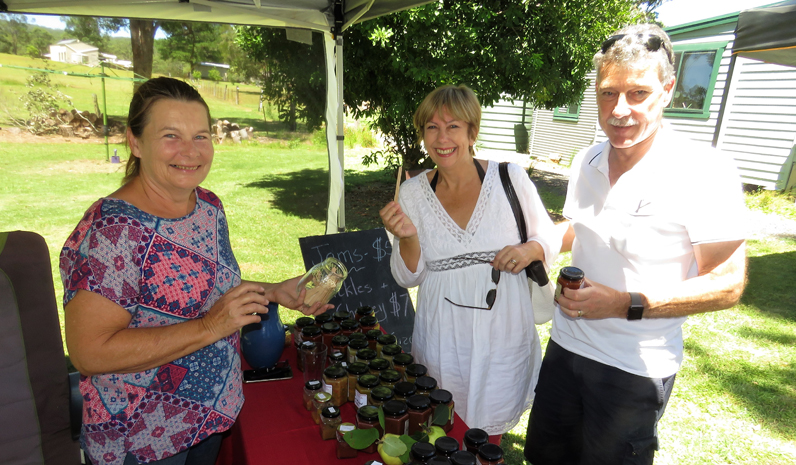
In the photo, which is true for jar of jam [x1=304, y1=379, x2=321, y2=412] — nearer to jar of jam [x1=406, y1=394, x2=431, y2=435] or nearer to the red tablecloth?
the red tablecloth

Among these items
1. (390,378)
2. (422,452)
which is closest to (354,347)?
(390,378)

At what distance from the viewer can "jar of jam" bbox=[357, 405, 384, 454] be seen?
159cm

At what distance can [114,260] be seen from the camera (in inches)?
53.7

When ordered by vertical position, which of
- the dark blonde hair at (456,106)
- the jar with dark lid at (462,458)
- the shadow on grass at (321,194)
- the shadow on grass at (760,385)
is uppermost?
the dark blonde hair at (456,106)

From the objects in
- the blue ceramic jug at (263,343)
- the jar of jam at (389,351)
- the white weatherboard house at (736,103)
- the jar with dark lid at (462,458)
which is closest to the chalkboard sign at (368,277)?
the blue ceramic jug at (263,343)

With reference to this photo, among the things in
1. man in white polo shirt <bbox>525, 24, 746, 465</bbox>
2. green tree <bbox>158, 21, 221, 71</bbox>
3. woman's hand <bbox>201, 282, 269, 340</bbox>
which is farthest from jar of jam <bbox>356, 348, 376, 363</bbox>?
green tree <bbox>158, 21, 221, 71</bbox>

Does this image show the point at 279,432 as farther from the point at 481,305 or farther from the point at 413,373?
the point at 481,305

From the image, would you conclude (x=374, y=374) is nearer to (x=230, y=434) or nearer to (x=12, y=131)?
(x=230, y=434)

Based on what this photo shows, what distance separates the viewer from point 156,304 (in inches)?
57.8

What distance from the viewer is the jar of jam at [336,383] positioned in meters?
1.85

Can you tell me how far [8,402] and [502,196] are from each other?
7.93 ft

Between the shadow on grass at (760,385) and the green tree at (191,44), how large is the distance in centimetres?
732

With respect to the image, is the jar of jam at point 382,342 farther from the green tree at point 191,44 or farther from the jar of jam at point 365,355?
the green tree at point 191,44

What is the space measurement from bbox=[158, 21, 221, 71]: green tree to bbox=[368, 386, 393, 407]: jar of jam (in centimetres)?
632
